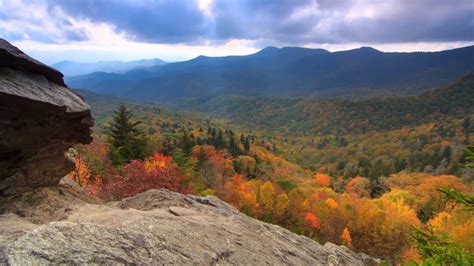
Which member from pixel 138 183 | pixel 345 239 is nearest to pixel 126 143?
pixel 138 183

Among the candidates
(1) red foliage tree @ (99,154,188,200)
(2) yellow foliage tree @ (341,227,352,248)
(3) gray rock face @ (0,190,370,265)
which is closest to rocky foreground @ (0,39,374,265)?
(3) gray rock face @ (0,190,370,265)

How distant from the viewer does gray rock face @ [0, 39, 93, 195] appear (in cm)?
1264

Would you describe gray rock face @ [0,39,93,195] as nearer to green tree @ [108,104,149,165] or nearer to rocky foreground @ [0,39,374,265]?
rocky foreground @ [0,39,374,265]

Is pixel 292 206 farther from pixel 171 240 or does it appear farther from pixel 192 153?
pixel 171 240

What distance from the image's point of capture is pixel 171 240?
38.8 ft

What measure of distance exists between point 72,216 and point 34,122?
3.78 metres

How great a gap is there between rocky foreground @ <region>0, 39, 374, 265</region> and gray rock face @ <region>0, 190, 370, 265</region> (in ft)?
0.09

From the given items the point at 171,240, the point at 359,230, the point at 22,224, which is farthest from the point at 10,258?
the point at 359,230

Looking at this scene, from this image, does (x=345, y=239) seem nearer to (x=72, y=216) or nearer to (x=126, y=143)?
(x=126, y=143)

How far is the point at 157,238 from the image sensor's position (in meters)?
11.6

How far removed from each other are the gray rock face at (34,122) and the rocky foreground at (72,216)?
0.12 ft

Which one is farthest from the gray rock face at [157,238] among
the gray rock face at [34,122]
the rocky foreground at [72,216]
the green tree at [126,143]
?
the green tree at [126,143]

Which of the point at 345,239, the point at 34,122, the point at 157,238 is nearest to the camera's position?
the point at 157,238

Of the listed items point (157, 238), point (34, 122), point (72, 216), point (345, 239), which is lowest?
point (345, 239)
